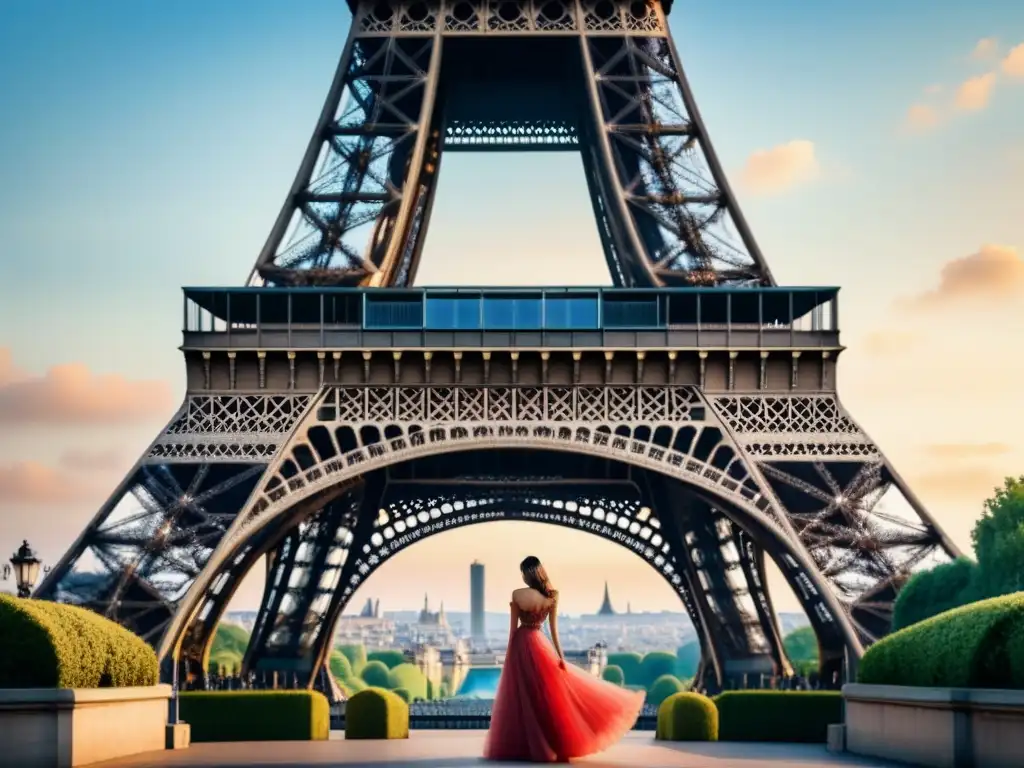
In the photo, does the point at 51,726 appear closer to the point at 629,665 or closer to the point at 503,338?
the point at 503,338

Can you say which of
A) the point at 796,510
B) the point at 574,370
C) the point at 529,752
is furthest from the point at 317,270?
the point at 529,752

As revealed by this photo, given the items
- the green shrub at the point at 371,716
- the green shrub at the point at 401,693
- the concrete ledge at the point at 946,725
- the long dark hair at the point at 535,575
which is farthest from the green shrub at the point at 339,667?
the long dark hair at the point at 535,575

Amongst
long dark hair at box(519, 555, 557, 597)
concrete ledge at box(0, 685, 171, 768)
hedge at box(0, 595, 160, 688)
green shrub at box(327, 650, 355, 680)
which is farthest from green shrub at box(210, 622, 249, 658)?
long dark hair at box(519, 555, 557, 597)

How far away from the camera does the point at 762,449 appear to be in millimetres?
45688

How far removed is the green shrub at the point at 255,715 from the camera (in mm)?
37688

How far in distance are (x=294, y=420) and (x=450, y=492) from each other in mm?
19537

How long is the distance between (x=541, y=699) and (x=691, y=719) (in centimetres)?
1577

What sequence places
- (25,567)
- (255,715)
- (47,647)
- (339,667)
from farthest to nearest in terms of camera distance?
(339,667)
(255,715)
(25,567)
(47,647)

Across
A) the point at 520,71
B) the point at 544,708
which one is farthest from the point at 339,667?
the point at 544,708

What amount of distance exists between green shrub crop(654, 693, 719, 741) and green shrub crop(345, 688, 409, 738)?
18.5 ft

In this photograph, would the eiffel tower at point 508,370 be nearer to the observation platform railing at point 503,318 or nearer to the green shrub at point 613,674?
the observation platform railing at point 503,318

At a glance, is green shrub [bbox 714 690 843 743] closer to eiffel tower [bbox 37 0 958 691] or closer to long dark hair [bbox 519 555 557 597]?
→ eiffel tower [bbox 37 0 958 691]

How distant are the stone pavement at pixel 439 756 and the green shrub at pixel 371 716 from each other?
945mm

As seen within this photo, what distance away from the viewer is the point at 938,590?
48000 millimetres
